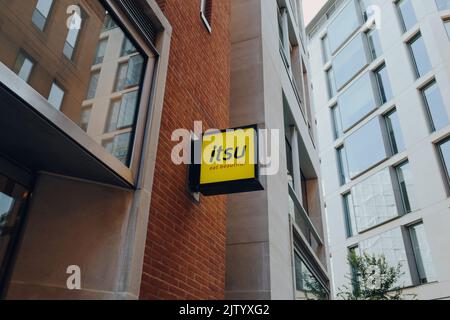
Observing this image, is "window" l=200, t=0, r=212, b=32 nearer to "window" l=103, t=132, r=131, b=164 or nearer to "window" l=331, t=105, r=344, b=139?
"window" l=103, t=132, r=131, b=164

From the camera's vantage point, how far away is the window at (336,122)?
33.2 meters

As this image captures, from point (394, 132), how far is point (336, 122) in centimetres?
768

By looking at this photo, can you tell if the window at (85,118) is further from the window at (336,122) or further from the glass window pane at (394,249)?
the window at (336,122)

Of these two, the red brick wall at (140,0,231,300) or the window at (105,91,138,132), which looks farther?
the red brick wall at (140,0,231,300)

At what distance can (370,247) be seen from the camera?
86.4 feet

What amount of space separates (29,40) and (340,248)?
1161 inches

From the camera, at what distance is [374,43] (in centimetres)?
3070

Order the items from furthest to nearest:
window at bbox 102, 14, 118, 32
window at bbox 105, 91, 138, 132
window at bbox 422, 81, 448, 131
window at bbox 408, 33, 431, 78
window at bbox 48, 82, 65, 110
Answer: window at bbox 408, 33, 431, 78 < window at bbox 422, 81, 448, 131 < window at bbox 102, 14, 118, 32 < window at bbox 105, 91, 138, 132 < window at bbox 48, 82, 65, 110

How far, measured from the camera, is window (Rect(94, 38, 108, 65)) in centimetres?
388

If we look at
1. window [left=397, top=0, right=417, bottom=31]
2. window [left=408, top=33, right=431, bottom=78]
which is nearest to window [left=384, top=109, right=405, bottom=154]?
window [left=408, top=33, right=431, bottom=78]

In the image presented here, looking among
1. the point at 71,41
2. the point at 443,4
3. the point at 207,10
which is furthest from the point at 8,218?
the point at 443,4

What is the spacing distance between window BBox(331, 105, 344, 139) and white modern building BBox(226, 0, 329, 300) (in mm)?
21027

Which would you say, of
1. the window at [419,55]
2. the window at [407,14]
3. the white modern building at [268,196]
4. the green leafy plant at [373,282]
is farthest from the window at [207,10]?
the window at [407,14]

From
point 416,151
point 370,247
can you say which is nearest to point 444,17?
point 416,151
